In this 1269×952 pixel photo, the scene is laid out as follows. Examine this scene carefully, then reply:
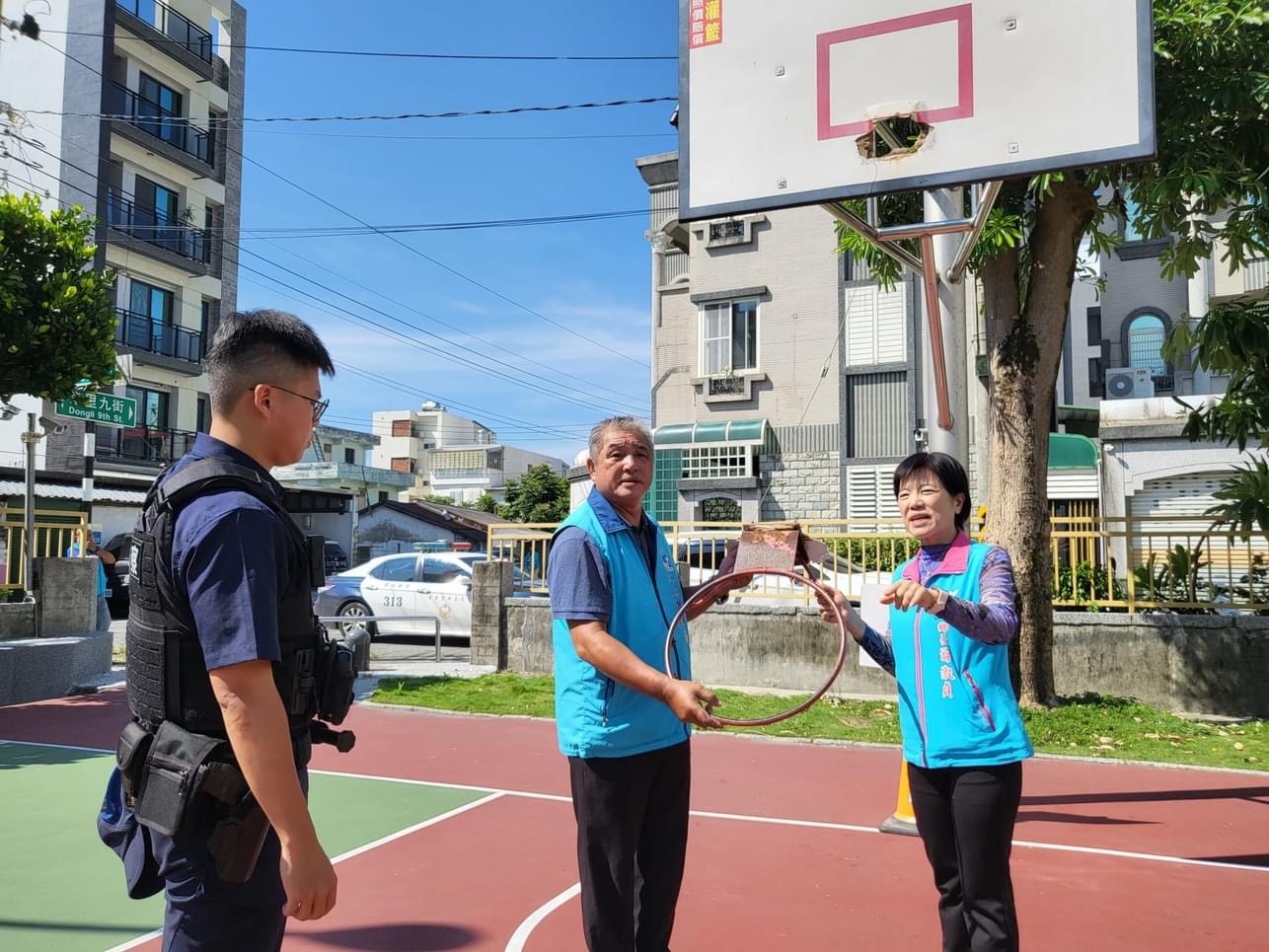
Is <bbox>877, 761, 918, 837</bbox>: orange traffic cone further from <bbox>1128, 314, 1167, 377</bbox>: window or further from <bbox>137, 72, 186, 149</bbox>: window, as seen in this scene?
<bbox>137, 72, 186, 149</bbox>: window

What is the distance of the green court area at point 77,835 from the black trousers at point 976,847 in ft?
11.5

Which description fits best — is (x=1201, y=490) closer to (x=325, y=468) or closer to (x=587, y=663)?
(x=587, y=663)

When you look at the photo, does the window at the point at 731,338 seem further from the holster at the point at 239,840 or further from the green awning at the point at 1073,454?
the holster at the point at 239,840

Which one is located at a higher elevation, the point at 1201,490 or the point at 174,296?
the point at 174,296

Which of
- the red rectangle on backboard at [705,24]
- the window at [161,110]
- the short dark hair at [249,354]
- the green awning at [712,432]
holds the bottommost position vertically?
the short dark hair at [249,354]

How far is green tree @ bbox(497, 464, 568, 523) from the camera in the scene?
1694 inches

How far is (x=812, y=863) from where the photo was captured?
211 inches

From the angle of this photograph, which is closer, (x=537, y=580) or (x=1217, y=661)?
(x=1217, y=661)

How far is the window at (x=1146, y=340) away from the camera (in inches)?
977

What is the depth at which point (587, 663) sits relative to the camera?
3180 mm

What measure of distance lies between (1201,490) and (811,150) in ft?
50.9

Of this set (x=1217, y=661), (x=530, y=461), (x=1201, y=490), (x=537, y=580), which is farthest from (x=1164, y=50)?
(x=530, y=461)

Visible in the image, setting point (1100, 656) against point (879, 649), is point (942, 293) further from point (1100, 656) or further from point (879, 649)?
point (1100, 656)

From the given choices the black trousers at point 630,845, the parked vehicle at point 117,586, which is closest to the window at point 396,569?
the parked vehicle at point 117,586
